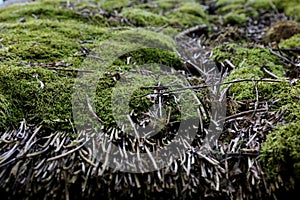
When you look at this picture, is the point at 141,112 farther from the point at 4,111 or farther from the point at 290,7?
the point at 290,7

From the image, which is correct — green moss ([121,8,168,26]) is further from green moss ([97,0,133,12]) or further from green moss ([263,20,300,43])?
green moss ([263,20,300,43])

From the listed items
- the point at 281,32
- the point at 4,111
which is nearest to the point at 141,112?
the point at 4,111

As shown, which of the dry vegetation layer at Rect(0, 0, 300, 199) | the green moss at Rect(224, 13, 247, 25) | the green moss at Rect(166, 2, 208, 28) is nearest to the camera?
the dry vegetation layer at Rect(0, 0, 300, 199)

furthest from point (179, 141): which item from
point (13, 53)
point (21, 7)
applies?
point (21, 7)

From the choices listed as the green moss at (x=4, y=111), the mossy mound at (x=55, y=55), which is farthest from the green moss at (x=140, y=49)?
the green moss at (x=4, y=111)

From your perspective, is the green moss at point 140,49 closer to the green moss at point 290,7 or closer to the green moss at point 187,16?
the green moss at point 187,16

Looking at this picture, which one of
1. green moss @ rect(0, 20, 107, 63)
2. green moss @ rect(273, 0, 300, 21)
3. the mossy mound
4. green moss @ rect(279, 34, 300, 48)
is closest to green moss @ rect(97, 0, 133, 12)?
the mossy mound
